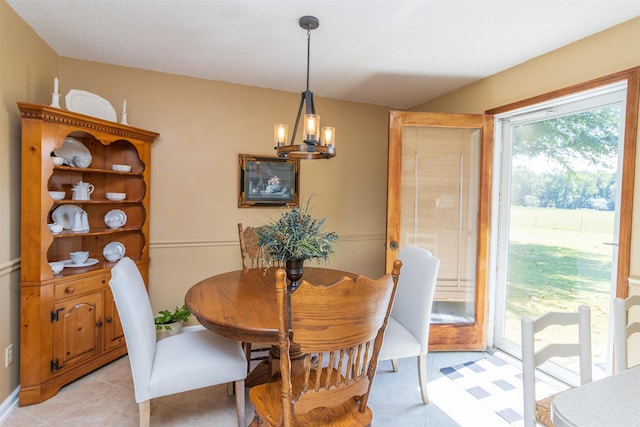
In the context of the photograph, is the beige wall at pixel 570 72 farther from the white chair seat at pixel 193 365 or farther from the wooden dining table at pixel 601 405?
the white chair seat at pixel 193 365

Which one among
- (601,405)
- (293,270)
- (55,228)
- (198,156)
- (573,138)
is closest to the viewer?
(601,405)

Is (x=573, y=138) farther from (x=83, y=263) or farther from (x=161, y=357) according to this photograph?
(x=83, y=263)

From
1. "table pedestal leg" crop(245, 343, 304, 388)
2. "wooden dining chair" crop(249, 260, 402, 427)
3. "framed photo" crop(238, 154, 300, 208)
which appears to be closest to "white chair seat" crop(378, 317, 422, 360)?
"table pedestal leg" crop(245, 343, 304, 388)

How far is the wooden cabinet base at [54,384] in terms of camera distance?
2102mm

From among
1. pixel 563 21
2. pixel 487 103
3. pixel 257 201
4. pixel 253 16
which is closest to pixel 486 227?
pixel 487 103

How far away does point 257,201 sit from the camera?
138 inches

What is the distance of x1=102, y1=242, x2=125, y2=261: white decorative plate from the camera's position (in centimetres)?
277

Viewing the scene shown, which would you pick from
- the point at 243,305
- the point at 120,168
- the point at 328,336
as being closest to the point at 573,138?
the point at 328,336

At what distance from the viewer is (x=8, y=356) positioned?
208 cm

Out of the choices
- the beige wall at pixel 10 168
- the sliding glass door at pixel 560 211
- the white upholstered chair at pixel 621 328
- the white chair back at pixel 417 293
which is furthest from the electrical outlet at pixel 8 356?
the sliding glass door at pixel 560 211

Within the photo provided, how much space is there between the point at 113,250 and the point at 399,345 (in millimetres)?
2394

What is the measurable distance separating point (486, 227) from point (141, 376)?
277 cm

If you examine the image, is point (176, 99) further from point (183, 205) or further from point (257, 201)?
point (257, 201)

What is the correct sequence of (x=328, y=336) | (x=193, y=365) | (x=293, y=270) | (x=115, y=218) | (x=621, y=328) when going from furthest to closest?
(x=115, y=218) < (x=293, y=270) < (x=193, y=365) < (x=621, y=328) < (x=328, y=336)
